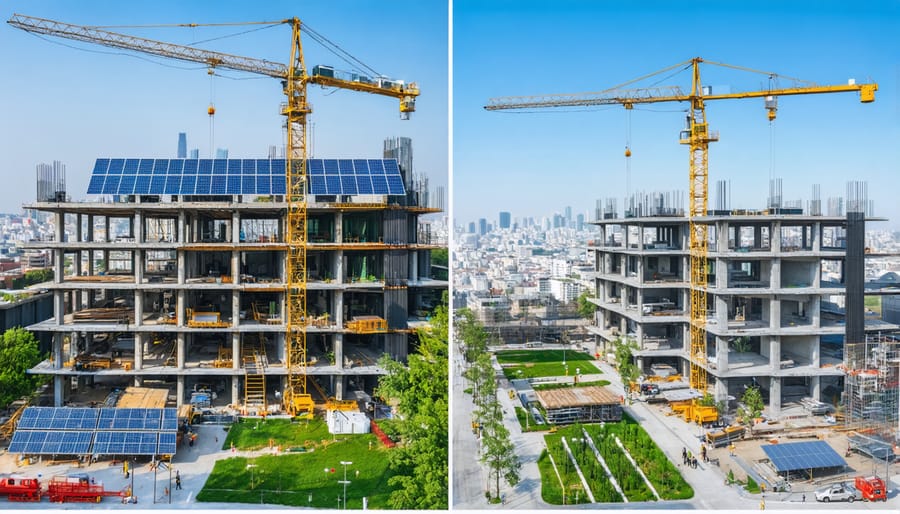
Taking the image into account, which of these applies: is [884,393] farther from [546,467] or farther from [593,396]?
[546,467]

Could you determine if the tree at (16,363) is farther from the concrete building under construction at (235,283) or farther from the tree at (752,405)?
the tree at (752,405)

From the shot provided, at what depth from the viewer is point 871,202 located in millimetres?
10539

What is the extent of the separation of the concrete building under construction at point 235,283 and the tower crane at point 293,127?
0.22 m

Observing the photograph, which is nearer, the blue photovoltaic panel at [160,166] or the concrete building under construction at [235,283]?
the concrete building under construction at [235,283]

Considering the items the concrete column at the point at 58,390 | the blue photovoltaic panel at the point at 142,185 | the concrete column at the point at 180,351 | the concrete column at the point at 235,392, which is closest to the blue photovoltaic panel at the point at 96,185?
the blue photovoltaic panel at the point at 142,185

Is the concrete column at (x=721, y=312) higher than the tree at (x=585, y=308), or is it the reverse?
the concrete column at (x=721, y=312)

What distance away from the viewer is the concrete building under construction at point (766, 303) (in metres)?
10.7

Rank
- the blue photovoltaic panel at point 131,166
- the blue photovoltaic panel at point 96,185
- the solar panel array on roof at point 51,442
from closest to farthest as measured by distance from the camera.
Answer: the solar panel array on roof at point 51,442 → the blue photovoltaic panel at point 96,185 → the blue photovoltaic panel at point 131,166

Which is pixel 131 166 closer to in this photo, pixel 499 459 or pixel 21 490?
pixel 21 490

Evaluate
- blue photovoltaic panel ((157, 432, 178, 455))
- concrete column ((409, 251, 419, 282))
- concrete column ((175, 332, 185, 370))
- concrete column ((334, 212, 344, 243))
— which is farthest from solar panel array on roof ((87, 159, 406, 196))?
blue photovoltaic panel ((157, 432, 178, 455))

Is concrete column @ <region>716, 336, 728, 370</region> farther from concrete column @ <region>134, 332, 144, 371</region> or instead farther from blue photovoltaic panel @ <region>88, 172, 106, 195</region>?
blue photovoltaic panel @ <region>88, 172, 106, 195</region>

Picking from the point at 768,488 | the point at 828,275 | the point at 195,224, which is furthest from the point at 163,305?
the point at 828,275

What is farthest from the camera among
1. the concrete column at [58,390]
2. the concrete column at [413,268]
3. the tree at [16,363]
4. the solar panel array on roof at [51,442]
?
the concrete column at [413,268]

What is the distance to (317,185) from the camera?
10875mm
